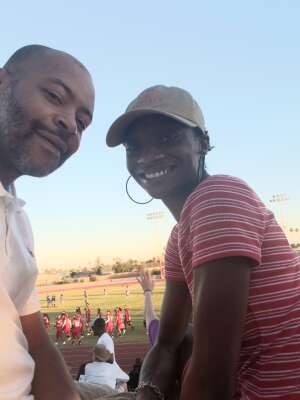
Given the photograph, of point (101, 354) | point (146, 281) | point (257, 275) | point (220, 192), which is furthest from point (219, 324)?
point (101, 354)

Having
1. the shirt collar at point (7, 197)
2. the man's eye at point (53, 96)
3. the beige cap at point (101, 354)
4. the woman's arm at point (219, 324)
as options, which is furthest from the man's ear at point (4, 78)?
the beige cap at point (101, 354)

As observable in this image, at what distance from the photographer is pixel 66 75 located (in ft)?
5.85

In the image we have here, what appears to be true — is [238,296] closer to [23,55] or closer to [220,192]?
[220,192]

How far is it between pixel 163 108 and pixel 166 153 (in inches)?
7.2

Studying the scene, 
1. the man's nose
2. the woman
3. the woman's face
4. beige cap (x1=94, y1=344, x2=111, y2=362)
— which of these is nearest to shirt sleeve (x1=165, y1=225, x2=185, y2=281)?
the woman's face

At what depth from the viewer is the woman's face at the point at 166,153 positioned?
6.22 feet

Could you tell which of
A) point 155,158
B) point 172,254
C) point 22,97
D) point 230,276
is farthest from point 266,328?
point 22,97

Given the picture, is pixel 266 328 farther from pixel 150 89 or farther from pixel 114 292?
pixel 114 292

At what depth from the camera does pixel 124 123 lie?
1969mm

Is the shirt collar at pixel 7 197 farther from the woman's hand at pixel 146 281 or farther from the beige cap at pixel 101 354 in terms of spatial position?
the beige cap at pixel 101 354

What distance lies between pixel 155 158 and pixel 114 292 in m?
54.8

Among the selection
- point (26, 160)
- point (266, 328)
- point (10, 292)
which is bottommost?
point (266, 328)

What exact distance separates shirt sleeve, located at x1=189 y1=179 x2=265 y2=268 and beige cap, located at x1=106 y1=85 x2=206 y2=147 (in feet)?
1.68

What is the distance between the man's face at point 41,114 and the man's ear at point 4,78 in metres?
0.01
